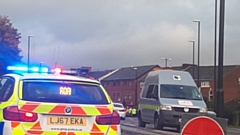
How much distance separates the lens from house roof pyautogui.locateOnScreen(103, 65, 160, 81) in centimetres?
11109

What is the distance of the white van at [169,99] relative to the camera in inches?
834

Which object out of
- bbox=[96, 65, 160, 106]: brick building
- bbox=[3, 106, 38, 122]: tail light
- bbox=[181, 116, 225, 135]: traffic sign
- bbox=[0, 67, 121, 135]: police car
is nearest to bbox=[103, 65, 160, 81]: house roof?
bbox=[96, 65, 160, 106]: brick building

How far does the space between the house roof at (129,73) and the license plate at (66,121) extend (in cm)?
9986

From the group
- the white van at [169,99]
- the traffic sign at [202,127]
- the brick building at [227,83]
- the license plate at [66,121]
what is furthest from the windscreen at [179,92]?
the brick building at [227,83]

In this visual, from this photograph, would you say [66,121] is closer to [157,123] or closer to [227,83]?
[157,123]

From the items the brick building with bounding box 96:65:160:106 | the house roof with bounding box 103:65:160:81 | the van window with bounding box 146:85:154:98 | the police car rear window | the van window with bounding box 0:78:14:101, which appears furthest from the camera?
the house roof with bounding box 103:65:160:81

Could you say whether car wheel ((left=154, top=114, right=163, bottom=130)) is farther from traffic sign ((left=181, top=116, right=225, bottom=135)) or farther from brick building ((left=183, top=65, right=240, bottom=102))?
brick building ((left=183, top=65, right=240, bottom=102))

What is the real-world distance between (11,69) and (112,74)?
359 feet

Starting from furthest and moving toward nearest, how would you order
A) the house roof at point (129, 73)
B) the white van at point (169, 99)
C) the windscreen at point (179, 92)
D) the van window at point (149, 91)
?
the house roof at point (129, 73) < the van window at point (149, 91) < the windscreen at point (179, 92) < the white van at point (169, 99)

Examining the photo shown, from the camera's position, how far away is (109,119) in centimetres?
799

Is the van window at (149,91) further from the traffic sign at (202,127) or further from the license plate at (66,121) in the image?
the license plate at (66,121)

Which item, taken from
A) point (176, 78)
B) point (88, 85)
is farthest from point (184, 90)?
point (88, 85)

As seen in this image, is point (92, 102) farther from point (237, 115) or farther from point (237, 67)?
point (237, 67)

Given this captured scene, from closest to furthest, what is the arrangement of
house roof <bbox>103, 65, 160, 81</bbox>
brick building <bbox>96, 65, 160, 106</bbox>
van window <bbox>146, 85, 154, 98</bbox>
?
1. van window <bbox>146, 85, 154, 98</bbox>
2. brick building <bbox>96, 65, 160, 106</bbox>
3. house roof <bbox>103, 65, 160, 81</bbox>
